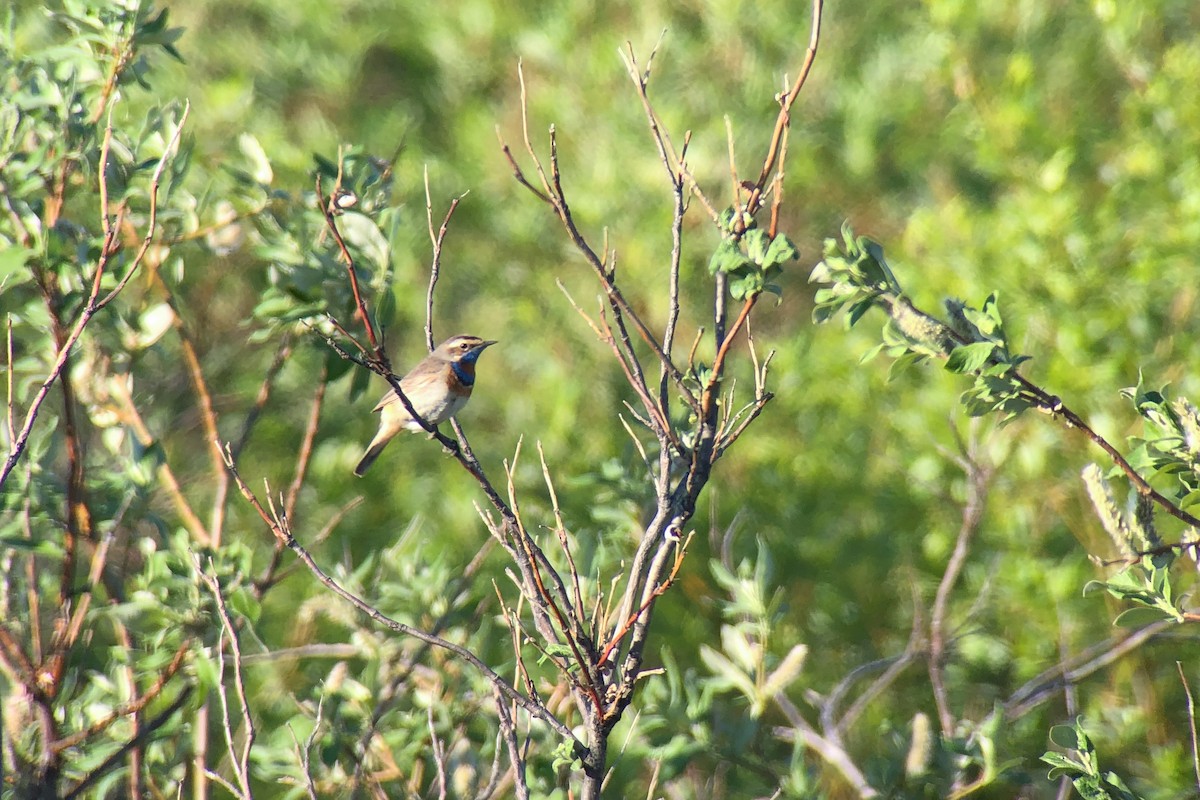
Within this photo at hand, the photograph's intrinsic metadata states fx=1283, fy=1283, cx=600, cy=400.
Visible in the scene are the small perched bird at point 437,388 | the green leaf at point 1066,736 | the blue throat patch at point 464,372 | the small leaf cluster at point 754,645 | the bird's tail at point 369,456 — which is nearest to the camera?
the green leaf at point 1066,736

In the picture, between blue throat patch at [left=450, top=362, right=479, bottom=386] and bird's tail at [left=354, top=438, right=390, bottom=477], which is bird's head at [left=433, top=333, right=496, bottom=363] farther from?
bird's tail at [left=354, top=438, right=390, bottom=477]

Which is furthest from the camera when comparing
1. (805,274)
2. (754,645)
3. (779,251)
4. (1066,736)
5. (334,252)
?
(805,274)

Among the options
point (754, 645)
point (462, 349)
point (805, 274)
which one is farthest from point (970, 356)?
point (805, 274)

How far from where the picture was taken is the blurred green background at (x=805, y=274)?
19.5ft

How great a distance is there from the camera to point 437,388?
5711mm

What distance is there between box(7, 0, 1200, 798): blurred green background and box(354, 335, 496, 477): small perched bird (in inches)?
13.4

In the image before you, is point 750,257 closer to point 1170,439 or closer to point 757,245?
point 757,245

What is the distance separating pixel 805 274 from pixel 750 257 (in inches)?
298

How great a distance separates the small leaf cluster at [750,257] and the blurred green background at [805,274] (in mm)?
1354

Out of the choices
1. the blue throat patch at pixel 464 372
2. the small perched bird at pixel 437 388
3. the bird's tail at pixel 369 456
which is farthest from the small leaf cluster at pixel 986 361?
the bird's tail at pixel 369 456

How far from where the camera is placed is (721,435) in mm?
2744

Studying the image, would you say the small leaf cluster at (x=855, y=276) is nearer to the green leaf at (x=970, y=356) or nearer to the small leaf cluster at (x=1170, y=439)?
the green leaf at (x=970, y=356)

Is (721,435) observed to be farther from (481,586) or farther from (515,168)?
(481,586)

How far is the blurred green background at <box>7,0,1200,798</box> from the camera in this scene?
5.93 m
